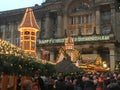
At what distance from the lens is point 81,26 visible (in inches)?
2347

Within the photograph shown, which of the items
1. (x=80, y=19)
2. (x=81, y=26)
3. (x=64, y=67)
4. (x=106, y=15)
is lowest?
(x=64, y=67)

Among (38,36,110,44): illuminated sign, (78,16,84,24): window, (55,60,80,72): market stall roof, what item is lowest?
(55,60,80,72): market stall roof

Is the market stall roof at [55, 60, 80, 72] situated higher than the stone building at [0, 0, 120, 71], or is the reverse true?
the stone building at [0, 0, 120, 71]

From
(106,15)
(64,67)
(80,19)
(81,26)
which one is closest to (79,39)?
(81,26)

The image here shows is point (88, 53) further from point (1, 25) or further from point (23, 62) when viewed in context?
point (23, 62)

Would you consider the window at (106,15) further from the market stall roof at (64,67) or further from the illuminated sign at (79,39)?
the market stall roof at (64,67)

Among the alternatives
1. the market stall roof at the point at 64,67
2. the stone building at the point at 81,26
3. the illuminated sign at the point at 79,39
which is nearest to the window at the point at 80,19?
the stone building at the point at 81,26

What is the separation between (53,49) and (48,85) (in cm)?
3950

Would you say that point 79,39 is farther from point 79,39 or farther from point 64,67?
point 64,67

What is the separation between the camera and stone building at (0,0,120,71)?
5269 cm

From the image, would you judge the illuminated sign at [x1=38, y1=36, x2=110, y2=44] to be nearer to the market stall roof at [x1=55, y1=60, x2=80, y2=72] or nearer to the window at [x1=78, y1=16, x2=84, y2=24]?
the window at [x1=78, y1=16, x2=84, y2=24]

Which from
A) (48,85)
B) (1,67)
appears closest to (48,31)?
(48,85)

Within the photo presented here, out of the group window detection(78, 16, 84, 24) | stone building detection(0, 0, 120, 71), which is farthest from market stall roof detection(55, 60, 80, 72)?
window detection(78, 16, 84, 24)

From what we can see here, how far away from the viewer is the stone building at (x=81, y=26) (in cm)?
5269
